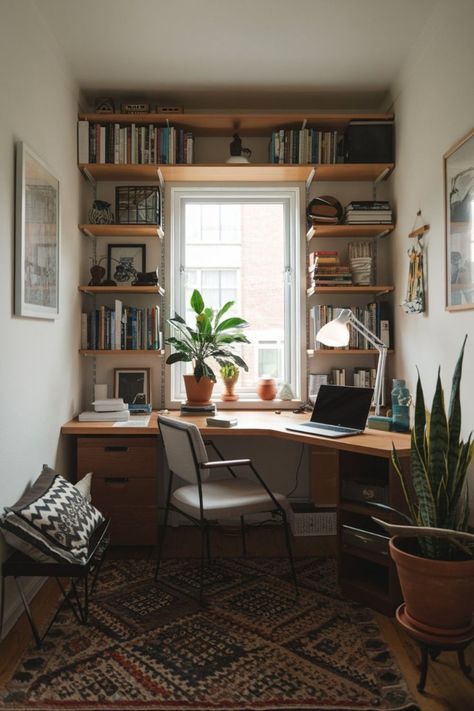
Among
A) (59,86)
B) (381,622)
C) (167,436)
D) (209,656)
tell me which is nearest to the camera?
(209,656)

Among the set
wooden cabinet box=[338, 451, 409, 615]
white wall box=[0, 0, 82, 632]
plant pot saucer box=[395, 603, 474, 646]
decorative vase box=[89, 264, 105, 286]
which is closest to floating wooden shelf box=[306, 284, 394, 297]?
wooden cabinet box=[338, 451, 409, 615]

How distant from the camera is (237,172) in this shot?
365 cm

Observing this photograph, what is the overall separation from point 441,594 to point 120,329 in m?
2.42

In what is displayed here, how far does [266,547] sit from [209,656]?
1161 mm

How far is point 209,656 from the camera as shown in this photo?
7.09ft

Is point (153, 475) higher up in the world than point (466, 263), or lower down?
lower down

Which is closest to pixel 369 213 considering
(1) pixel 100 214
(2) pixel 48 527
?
(1) pixel 100 214

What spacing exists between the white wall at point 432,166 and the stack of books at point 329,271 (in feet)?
1.09

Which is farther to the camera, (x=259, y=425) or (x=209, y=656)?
(x=259, y=425)

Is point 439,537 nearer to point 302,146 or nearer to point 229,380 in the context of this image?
point 229,380

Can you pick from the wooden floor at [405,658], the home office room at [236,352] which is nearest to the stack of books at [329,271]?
the home office room at [236,352]

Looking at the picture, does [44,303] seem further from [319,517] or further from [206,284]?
[319,517]

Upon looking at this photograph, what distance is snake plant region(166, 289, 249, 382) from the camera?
3535 millimetres

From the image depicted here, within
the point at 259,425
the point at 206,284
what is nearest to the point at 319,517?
the point at 259,425
